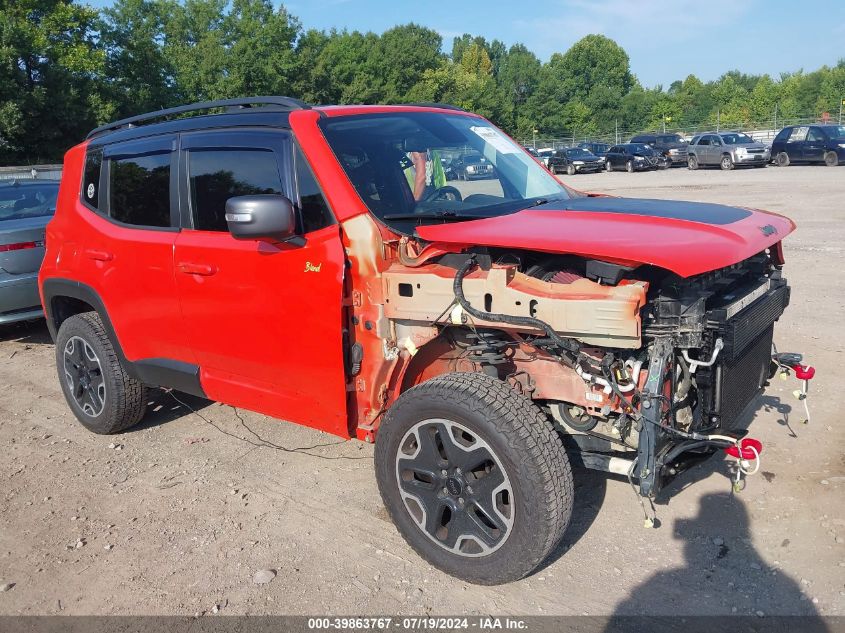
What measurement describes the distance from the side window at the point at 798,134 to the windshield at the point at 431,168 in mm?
30347

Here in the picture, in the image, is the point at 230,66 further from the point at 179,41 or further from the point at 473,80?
the point at 473,80

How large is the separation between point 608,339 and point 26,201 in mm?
7647

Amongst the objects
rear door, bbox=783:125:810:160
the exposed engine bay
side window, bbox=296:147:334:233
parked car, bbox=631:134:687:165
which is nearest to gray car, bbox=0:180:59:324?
side window, bbox=296:147:334:233

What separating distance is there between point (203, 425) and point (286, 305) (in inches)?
82.0

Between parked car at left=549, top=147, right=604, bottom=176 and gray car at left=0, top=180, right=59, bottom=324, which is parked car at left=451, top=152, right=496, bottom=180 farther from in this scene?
parked car at left=549, top=147, right=604, bottom=176

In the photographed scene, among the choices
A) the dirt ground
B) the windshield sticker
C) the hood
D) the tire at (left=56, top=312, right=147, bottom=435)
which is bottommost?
the dirt ground

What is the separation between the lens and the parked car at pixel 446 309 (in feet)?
9.52

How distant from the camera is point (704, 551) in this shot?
338 cm

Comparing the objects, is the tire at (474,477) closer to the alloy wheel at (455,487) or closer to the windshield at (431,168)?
the alloy wheel at (455,487)

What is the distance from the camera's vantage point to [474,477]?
311cm

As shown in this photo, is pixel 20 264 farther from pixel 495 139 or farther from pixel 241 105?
pixel 495 139

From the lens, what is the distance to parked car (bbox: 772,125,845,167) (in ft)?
95.1

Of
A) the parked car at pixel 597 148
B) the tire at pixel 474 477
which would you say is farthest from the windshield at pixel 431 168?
the parked car at pixel 597 148

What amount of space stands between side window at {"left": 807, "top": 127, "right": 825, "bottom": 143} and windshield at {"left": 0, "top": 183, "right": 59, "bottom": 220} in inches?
1169
